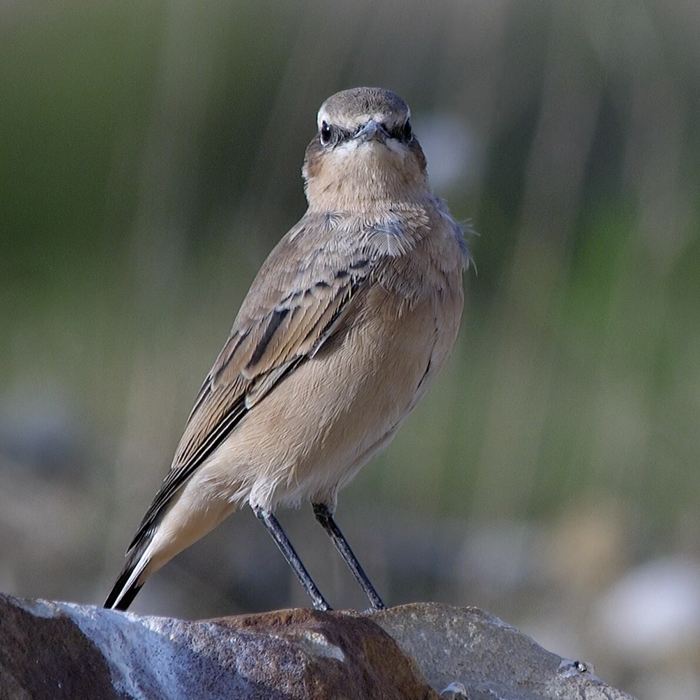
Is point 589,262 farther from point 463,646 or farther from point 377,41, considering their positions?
point 463,646

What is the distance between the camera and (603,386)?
24.3 feet

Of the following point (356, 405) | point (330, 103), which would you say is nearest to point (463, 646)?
point (356, 405)

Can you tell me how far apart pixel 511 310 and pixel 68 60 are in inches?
179

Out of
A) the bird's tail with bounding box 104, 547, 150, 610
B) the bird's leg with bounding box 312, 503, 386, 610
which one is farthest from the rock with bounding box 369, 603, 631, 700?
the bird's tail with bounding box 104, 547, 150, 610

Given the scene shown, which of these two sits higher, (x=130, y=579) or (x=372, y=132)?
(x=372, y=132)

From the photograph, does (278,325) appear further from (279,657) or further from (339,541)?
(279,657)

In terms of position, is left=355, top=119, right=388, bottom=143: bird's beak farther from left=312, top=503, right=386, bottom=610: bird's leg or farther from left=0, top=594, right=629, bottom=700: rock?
left=0, top=594, right=629, bottom=700: rock

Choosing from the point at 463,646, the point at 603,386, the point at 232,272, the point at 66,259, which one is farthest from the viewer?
the point at 66,259

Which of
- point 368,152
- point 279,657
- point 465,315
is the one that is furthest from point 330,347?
point 465,315

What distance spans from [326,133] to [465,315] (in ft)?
11.2

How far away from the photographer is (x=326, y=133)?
4.61 metres

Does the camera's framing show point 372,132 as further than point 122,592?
No

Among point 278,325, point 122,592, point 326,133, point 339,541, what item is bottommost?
point 339,541

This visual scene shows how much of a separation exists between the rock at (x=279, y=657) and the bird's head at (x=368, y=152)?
162cm
